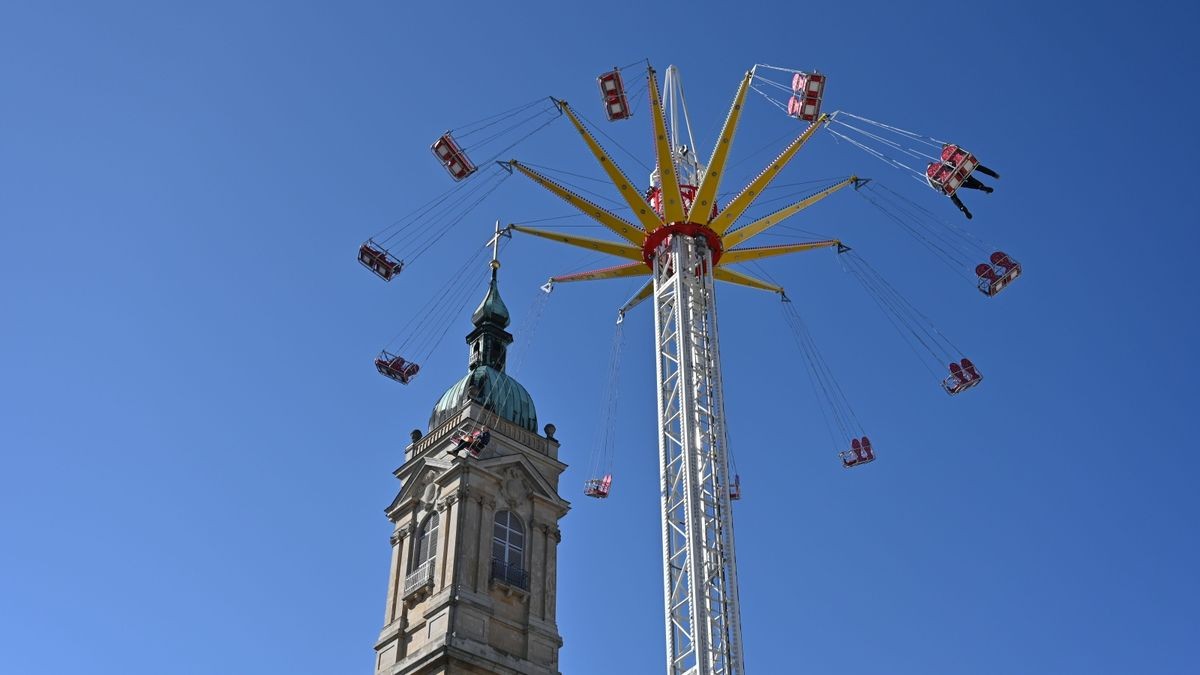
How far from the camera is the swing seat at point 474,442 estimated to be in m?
49.9

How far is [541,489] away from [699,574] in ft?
55.6

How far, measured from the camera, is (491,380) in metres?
58.4

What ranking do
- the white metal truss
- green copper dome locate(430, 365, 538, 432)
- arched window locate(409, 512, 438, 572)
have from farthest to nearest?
green copper dome locate(430, 365, 538, 432), arched window locate(409, 512, 438, 572), the white metal truss

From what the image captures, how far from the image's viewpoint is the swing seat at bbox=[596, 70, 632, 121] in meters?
45.6

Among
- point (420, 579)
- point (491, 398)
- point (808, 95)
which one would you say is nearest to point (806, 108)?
point (808, 95)

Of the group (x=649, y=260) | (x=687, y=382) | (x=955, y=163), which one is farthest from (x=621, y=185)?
(x=955, y=163)

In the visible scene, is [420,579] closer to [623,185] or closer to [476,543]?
[476,543]

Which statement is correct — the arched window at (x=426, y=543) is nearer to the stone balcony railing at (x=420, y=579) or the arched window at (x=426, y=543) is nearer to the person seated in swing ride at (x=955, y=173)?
the stone balcony railing at (x=420, y=579)

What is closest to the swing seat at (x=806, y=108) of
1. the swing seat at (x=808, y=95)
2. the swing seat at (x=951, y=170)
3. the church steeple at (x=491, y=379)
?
the swing seat at (x=808, y=95)

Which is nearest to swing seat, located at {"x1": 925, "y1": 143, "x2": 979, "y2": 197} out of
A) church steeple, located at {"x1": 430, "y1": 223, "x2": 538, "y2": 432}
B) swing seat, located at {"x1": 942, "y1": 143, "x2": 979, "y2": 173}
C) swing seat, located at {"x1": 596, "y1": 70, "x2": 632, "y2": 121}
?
swing seat, located at {"x1": 942, "y1": 143, "x2": 979, "y2": 173}

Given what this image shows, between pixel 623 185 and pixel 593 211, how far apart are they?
1399 millimetres

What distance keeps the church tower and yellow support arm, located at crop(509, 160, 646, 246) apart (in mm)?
9824

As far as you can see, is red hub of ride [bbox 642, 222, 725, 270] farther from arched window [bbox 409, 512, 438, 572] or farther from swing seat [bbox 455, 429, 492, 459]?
arched window [bbox 409, 512, 438, 572]

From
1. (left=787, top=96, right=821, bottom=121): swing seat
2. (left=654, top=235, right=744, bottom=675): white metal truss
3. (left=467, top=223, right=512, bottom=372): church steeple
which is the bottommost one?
(left=654, top=235, right=744, bottom=675): white metal truss
